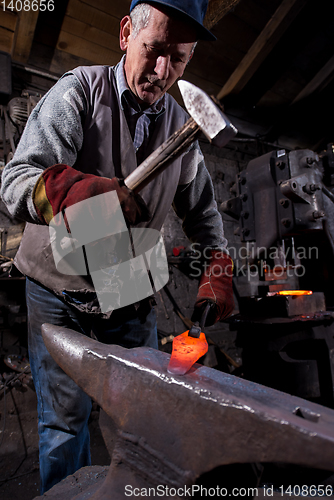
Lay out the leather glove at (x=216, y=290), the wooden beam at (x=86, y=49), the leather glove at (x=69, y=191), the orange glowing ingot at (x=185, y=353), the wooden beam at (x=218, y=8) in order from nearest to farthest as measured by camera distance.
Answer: the orange glowing ingot at (x=185, y=353) < the leather glove at (x=69, y=191) < the leather glove at (x=216, y=290) < the wooden beam at (x=218, y=8) < the wooden beam at (x=86, y=49)

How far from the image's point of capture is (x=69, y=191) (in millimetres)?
782

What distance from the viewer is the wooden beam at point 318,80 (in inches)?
162

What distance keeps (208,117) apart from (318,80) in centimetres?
461

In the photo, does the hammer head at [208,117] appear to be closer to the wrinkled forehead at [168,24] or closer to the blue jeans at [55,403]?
the wrinkled forehead at [168,24]

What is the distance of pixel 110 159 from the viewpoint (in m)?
1.22

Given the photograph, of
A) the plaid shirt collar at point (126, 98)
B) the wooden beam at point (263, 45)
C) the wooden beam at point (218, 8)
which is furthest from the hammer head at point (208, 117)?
the wooden beam at point (263, 45)

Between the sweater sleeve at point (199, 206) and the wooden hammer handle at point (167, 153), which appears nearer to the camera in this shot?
the wooden hammer handle at point (167, 153)

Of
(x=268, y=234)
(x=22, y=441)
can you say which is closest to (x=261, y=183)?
→ (x=268, y=234)

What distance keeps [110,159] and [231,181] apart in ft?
12.4

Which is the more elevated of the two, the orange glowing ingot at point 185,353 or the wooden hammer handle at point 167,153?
the wooden hammer handle at point 167,153

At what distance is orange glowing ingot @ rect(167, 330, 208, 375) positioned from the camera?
0.66 meters

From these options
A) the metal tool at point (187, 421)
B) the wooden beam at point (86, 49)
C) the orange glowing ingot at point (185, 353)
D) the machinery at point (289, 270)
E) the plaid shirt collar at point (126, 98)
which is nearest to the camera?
the metal tool at point (187, 421)

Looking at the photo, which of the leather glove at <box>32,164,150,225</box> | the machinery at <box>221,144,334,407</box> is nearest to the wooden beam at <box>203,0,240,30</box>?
the machinery at <box>221,144,334,407</box>

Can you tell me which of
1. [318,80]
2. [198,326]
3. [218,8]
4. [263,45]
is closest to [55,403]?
[198,326]
